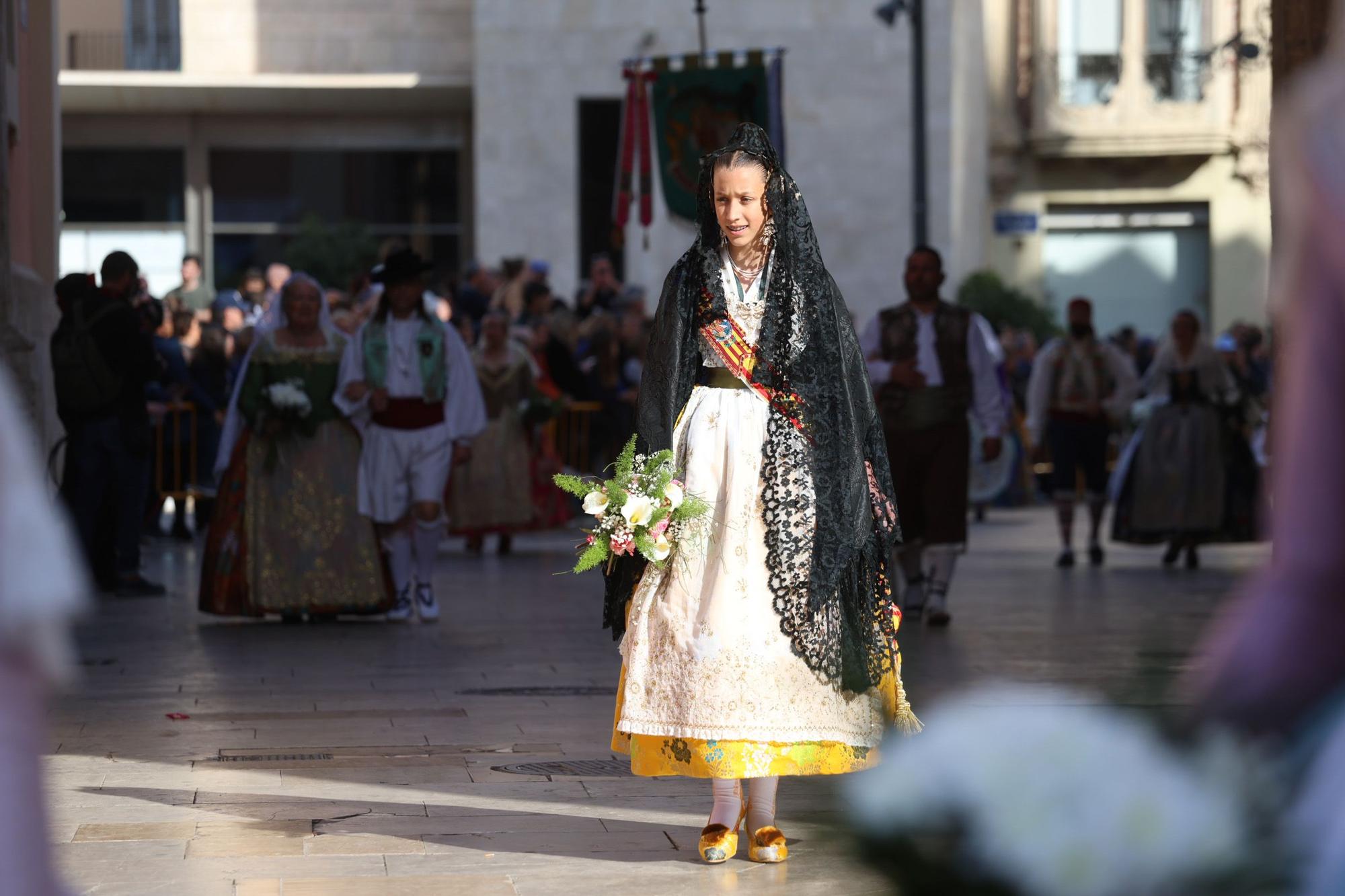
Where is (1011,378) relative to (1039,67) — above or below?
below

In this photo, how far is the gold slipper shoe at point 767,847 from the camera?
229 inches

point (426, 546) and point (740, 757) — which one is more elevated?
point (740, 757)

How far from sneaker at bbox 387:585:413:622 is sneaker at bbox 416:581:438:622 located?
0.22 feet

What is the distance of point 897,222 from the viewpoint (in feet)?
108

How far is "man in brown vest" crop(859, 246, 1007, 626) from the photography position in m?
11.9

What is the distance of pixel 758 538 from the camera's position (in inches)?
228

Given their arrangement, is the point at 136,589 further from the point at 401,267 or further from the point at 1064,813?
the point at 1064,813

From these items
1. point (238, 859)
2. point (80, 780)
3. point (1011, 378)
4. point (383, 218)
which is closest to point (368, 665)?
point (80, 780)

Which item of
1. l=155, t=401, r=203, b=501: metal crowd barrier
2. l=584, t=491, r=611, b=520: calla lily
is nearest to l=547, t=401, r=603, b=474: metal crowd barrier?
l=155, t=401, r=203, b=501: metal crowd barrier

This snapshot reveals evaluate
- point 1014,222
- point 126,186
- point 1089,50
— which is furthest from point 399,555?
point 1089,50

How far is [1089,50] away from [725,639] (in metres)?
35.6

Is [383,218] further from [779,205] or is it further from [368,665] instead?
[779,205]

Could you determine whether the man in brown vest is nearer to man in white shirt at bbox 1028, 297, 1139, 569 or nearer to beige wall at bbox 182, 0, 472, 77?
man in white shirt at bbox 1028, 297, 1139, 569

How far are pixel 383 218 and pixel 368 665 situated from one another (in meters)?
27.2
